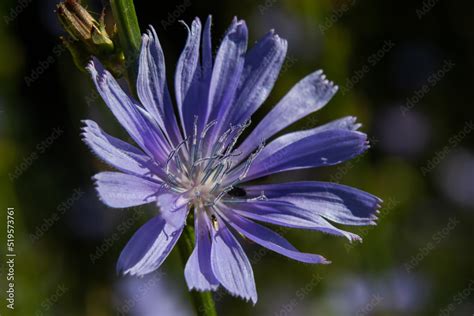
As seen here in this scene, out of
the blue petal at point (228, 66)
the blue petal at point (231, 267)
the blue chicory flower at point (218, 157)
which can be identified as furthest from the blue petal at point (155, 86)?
the blue petal at point (231, 267)

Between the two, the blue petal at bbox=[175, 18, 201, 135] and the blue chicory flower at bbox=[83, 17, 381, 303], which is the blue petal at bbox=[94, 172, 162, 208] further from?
the blue petal at bbox=[175, 18, 201, 135]

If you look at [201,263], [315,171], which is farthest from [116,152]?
[315,171]

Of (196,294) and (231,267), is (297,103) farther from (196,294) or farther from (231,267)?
(196,294)

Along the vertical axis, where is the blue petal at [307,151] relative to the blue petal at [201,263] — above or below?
above

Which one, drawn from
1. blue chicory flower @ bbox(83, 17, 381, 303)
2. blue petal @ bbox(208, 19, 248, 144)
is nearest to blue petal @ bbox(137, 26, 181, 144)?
blue chicory flower @ bbox(83, 17, 381, 303)

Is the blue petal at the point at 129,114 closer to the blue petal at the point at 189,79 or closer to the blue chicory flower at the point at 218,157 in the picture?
the blue chicory flower at the point at 218,157

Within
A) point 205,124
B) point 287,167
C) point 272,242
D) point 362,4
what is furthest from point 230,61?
point 362,4
